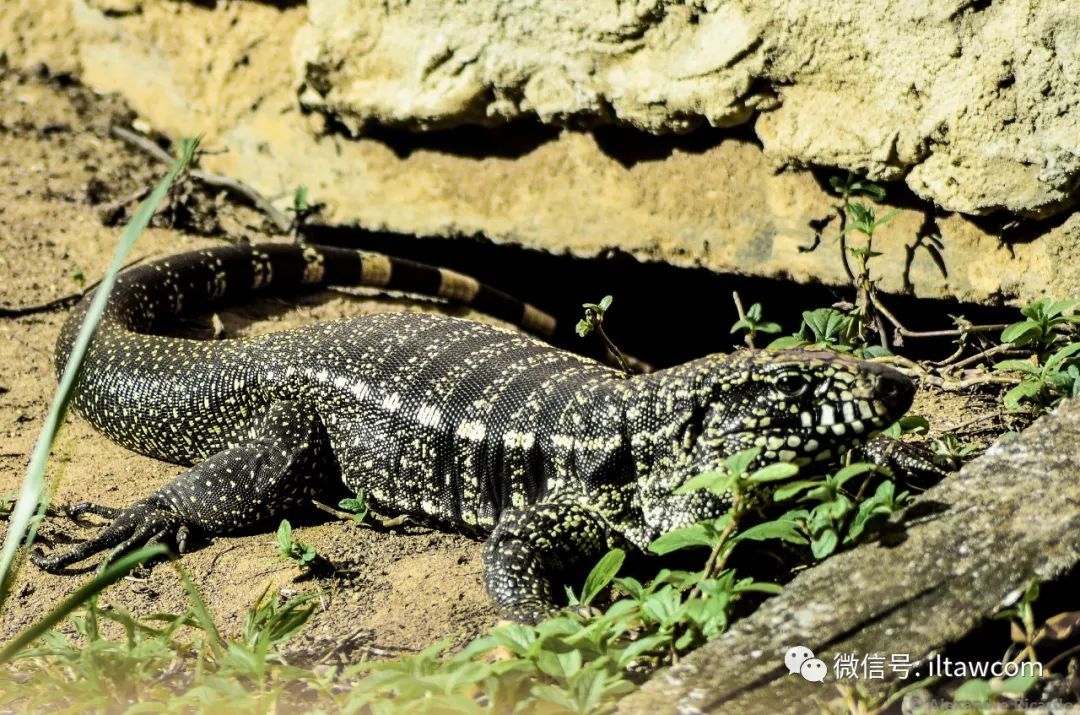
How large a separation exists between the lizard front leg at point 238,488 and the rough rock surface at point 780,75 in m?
2.81

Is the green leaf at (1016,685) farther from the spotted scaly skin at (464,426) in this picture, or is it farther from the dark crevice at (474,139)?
the dark crevice at (474,139)

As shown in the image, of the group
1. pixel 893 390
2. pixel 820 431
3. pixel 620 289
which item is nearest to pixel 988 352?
pixel 893 390

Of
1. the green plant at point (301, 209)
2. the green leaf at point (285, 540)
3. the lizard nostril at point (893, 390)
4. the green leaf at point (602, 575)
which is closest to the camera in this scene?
the green leaf at point (602, 575)

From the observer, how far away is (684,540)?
13.2 feet


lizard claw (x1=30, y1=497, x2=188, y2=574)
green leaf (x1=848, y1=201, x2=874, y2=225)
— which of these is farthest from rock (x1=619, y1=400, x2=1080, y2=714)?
lizard claw (x1=30, y1=497, x2=188, y2=574)

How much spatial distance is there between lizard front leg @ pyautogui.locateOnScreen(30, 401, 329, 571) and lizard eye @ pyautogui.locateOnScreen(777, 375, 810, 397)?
228 cm

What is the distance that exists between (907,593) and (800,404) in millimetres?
1144

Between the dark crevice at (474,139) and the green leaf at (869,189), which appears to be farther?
the dark crevice at (474,139)

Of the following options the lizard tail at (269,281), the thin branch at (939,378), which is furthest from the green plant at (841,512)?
the lizard tail at (269,281)

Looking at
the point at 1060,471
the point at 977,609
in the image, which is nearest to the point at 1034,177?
the point at 1060,471

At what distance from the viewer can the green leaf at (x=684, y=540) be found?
13.2 feet

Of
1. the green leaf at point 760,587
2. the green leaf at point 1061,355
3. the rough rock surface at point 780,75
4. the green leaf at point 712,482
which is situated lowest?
the green leaf at point 760,587

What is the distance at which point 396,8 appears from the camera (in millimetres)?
7684

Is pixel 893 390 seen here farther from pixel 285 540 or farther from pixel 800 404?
pixel 285 540
